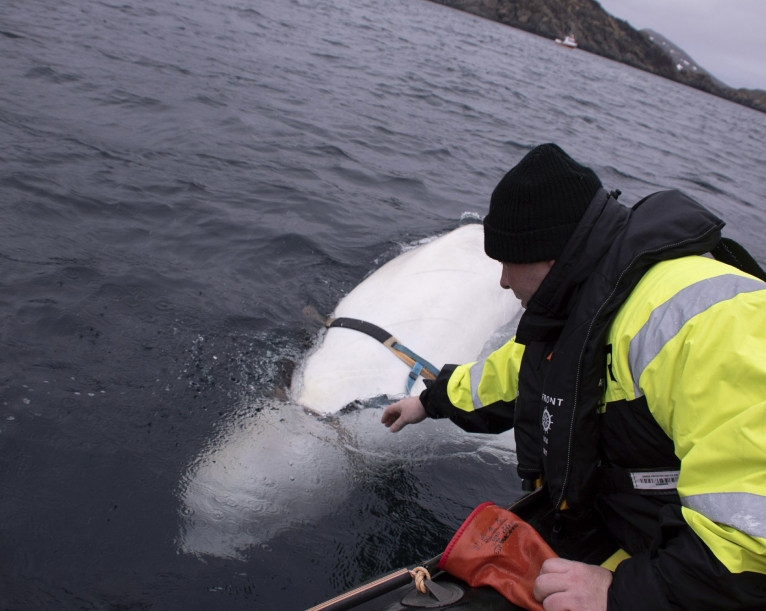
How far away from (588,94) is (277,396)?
22.9 metres

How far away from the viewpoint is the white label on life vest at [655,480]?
1.91 meters

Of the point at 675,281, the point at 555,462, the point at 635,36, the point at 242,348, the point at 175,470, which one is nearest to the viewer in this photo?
the point at 675,281

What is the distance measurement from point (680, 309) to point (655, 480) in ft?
1.99

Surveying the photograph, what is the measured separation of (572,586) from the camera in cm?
183

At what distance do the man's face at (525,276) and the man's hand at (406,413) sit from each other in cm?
101

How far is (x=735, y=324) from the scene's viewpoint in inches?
59.9

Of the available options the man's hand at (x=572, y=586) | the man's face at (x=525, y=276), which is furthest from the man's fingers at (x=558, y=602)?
the man's face at (x=525, y=276)

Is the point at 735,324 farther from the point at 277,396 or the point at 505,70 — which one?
the point at 505,70

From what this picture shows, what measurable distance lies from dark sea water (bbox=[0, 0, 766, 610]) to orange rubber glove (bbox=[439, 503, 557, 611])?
1.00 m

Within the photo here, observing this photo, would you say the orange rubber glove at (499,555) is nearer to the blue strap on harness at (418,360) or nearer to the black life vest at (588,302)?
the black life vest at (588,302)

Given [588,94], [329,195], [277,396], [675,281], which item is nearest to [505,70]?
[588,94]

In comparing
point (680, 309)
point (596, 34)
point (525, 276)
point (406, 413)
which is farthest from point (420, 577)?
point (596, 34)

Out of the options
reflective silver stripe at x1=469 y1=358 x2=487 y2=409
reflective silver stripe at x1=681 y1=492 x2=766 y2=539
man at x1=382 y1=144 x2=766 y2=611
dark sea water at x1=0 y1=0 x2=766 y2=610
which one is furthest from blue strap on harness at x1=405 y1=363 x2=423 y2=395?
reflective silver stripe at x1=681 y1=492 x2=766 y2=539

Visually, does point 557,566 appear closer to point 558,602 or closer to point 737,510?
point 558,602
